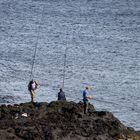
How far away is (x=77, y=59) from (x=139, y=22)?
2042cm

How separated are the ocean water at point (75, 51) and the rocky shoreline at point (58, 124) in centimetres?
646

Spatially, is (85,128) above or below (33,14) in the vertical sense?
below

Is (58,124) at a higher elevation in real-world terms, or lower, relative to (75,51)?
lower

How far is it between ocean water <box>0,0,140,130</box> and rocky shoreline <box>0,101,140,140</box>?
6465 mm

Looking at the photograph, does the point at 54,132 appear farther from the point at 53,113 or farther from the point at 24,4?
the point at 24,4

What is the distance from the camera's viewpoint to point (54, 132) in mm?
24922

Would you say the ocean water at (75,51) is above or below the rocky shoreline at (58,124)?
above

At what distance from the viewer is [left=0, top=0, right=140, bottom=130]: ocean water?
1558 inches

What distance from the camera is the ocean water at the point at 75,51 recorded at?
39.6 m

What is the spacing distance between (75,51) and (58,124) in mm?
27144

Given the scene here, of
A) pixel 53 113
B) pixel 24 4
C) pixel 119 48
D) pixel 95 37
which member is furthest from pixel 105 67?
pixel 24 4

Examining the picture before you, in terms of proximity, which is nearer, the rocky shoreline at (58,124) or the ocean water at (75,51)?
the rocky shoreline at (58,124)

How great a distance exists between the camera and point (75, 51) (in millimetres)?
52875

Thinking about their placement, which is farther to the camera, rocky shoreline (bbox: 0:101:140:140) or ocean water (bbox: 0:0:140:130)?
ocean water (bbox: 0:0:140:130)
